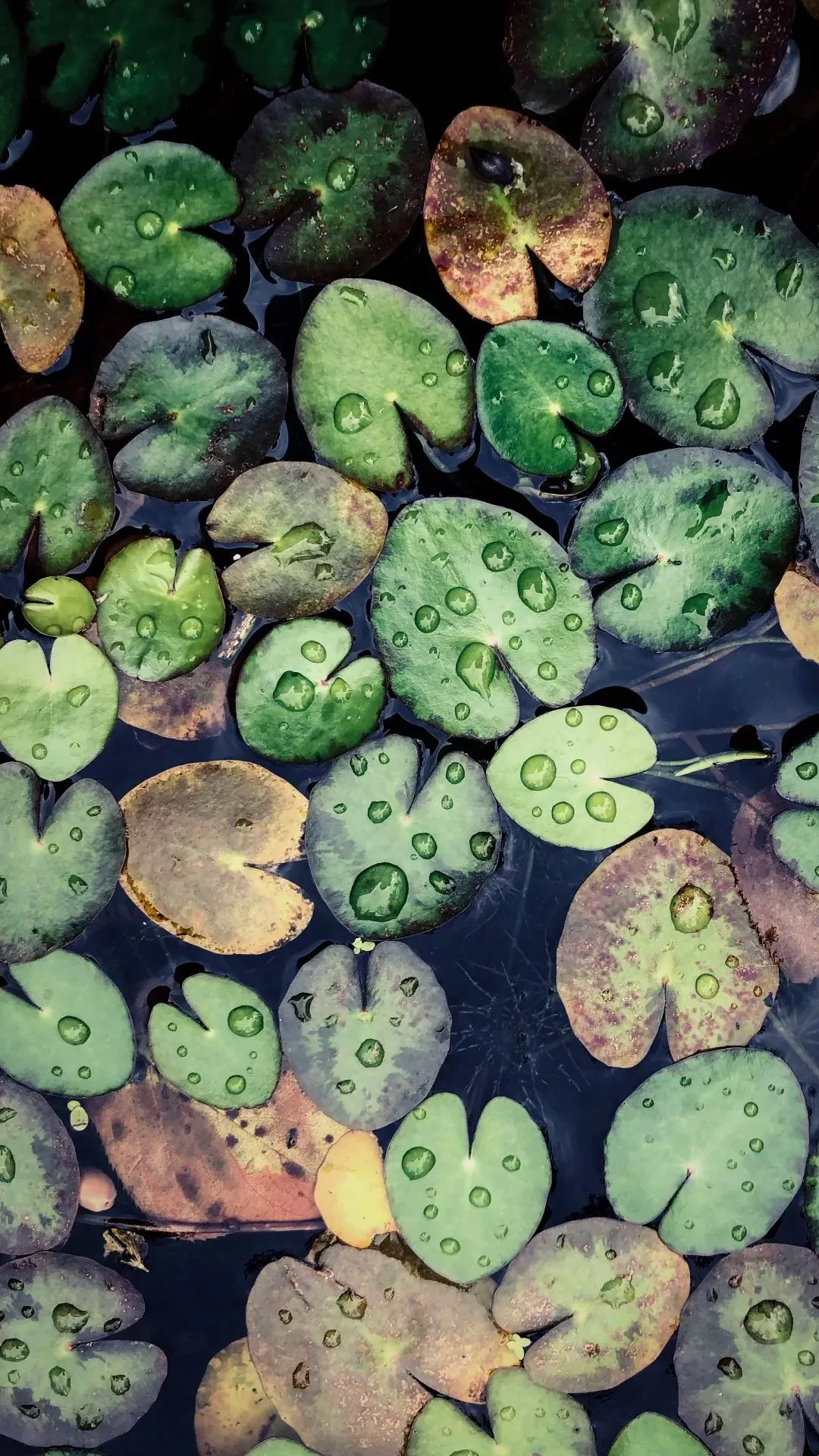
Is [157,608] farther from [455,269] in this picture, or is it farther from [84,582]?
[455,269]

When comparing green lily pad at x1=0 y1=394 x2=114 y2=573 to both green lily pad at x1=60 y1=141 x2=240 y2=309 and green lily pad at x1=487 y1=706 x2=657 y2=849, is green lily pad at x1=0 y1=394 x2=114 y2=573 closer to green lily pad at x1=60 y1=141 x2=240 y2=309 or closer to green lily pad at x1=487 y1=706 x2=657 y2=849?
green lily pad at x1=60 y1=141 x2=240 y2=309

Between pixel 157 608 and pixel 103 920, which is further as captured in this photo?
pixel 103 920

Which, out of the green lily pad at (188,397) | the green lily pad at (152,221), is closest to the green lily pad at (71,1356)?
the green lily pad at (188,397)

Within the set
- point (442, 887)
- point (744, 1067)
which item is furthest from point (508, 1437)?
point (442, 887)

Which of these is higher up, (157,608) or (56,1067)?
(157,608)

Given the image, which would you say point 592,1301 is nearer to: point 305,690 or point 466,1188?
point 466,1188

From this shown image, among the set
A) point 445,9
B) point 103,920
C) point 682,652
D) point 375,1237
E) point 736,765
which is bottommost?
point 375,1237
